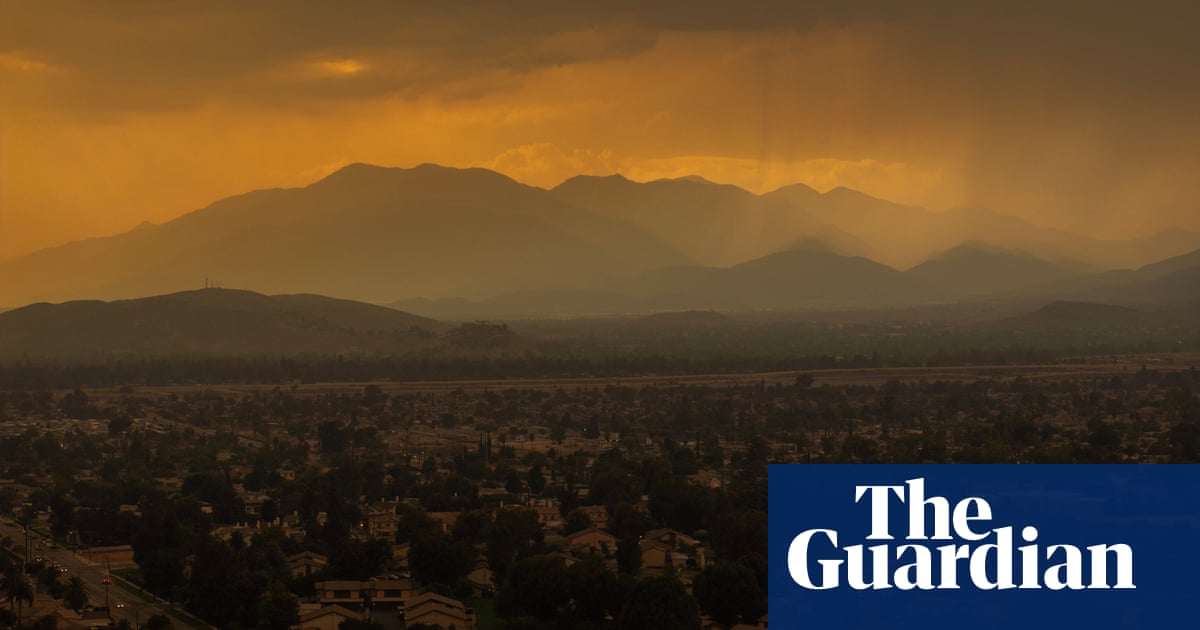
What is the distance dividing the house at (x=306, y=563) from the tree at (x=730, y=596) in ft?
33.9

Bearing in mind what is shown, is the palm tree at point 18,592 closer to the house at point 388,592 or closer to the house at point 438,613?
the house at point 388,592

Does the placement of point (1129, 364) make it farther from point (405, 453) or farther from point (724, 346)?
point (405, 453)

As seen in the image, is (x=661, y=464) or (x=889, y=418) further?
(x=889, y=418)

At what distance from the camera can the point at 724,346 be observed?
520 feet

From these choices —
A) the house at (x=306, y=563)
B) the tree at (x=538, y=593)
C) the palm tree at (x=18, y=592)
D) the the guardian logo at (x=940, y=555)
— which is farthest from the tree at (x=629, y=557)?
the palm tree at (x=18, y=592)

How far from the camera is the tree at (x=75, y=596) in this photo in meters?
37.7

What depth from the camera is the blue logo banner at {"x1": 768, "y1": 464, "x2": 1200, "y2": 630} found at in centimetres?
2620

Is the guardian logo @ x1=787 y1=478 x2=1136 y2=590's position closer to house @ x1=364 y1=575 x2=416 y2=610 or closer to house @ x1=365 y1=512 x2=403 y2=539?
house @ x1=364 y1=575 x2=416 y2=610

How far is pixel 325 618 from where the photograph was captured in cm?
3634

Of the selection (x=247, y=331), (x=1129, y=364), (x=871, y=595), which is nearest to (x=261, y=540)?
(x=871, y=595)

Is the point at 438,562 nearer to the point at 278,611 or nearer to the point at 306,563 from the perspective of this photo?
the point at 306,563

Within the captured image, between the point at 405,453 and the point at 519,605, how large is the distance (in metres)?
32.6

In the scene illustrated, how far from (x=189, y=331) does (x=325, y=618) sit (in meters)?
144

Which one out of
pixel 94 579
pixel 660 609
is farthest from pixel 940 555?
pixel 94 579
